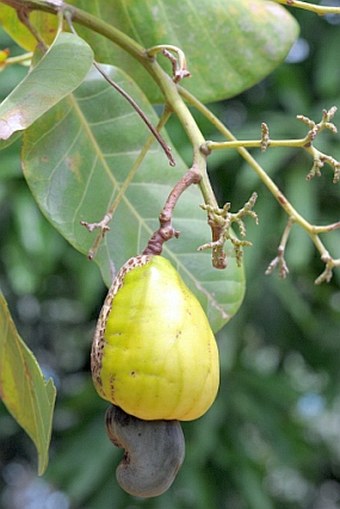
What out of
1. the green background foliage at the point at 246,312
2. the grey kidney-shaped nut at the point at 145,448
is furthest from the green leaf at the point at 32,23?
the green background foliage at the point at 246,312

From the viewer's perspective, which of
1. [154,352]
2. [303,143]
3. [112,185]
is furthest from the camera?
[112,185]

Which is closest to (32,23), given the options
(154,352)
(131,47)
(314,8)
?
(131,47)

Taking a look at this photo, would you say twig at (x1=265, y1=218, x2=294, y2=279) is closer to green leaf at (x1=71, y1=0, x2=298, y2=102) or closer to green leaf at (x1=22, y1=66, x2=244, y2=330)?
green leaf at (x1=22, y1=66, x2=244, y2=330)

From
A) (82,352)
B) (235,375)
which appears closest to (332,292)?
(235,375)

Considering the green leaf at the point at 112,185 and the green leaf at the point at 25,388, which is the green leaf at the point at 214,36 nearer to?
the green leaf at the point at 112,185

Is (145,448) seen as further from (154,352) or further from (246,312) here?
(246,312)

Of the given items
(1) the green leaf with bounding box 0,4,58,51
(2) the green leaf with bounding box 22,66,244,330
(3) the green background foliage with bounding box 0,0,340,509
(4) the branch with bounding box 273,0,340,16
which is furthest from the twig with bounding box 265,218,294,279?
(3) the green background foliage with bounding box 0,0,340,509

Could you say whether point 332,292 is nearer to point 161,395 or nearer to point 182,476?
point 182,476
